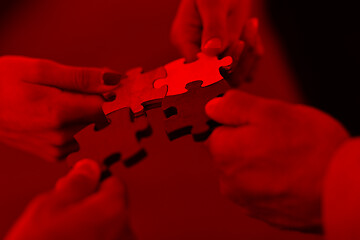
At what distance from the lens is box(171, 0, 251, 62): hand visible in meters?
0.80

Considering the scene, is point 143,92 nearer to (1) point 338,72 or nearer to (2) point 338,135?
(2) point 338,135

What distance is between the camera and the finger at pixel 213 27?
78 cm

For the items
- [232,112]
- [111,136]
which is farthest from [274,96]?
[111,136]

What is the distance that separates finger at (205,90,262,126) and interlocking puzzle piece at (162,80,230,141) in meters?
0.03

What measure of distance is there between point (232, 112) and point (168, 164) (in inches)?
21.8

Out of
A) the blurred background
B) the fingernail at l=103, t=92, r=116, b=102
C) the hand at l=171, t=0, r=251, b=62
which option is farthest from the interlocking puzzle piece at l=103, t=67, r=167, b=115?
the blurred background

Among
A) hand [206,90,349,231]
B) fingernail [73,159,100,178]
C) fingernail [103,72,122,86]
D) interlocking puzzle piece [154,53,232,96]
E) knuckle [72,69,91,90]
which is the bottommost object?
hand [206,90,349,231]

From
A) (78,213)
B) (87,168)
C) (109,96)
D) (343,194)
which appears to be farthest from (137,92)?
(343,194)

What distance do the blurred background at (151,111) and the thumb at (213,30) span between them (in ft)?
1.20

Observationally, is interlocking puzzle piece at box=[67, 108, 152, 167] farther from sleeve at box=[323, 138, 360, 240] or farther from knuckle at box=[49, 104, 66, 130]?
sleeve at box=[323, 138, 360, 240]

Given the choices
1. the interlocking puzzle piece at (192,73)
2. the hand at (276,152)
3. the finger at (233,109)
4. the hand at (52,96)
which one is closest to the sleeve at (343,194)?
the hand at (276,152)

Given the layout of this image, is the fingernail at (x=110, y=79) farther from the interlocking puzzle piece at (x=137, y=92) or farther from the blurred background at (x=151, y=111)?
the blurred background at (x=151, y=111)

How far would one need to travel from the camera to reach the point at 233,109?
629mm

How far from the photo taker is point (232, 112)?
0.63 meters
